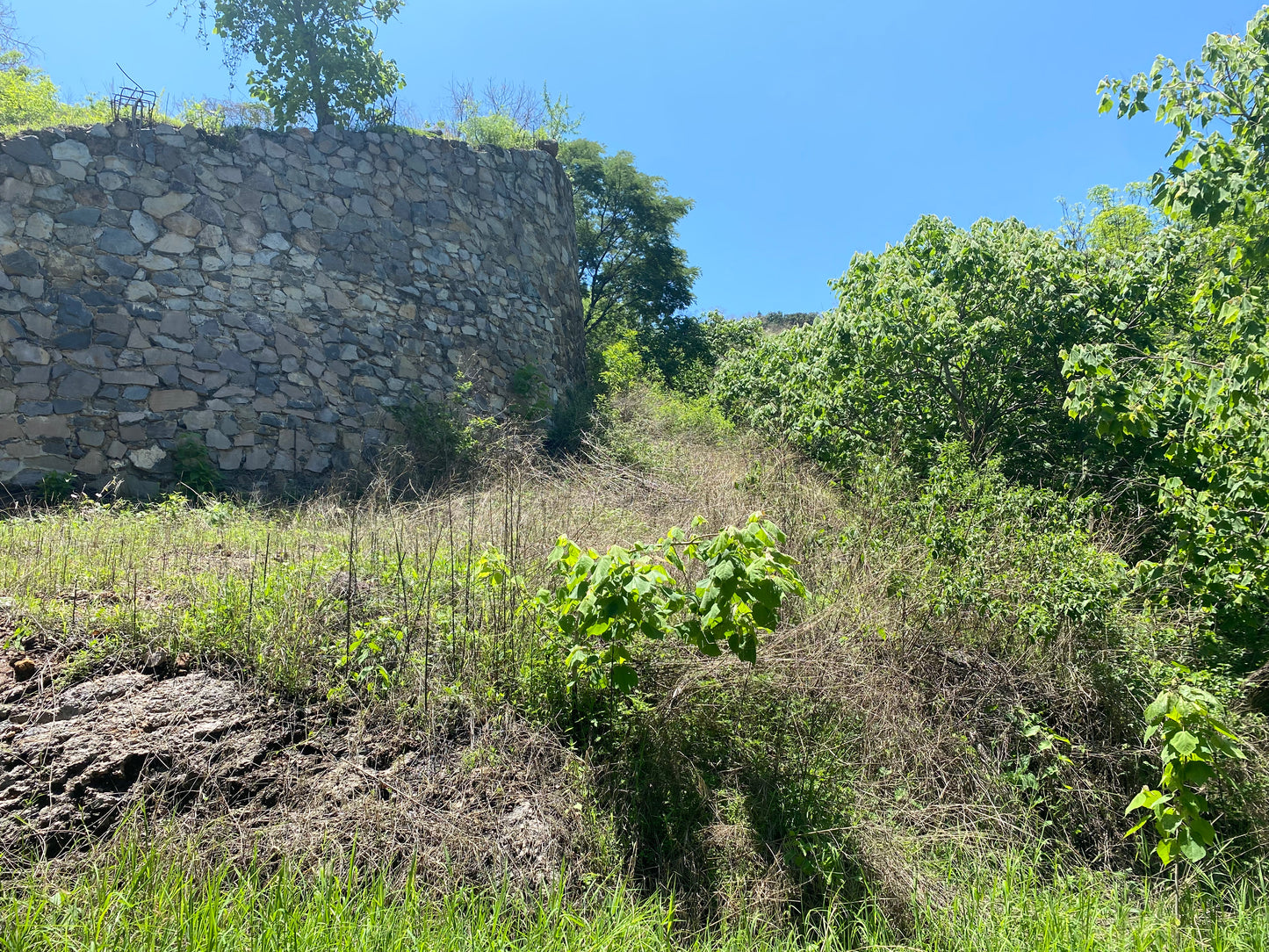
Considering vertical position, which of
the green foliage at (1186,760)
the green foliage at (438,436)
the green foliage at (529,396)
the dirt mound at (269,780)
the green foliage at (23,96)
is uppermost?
the green foliage at (23,96)

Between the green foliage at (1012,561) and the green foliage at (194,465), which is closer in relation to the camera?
the green foliage at (1012,561)

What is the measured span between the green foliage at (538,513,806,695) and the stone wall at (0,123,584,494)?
6.05m

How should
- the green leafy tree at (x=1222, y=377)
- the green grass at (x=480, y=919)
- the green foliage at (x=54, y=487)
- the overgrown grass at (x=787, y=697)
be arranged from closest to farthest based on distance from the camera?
the green grass at (x=480, y=919), the overgrown grass at (x=787, y=697), the green leafy tree at (x=1222, y=377), the green foliage at (x=54, y=487)

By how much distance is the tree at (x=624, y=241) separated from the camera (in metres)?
16.5

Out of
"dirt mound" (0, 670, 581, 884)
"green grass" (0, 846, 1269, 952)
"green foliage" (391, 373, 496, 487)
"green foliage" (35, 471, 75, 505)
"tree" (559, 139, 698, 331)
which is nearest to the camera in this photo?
"green grass" (0, 846, 1269, 952)

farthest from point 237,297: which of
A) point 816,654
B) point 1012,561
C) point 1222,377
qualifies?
point 1222,377

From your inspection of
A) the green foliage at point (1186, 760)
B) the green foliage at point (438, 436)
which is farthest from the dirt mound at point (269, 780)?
the green foliage at point (438, 436)

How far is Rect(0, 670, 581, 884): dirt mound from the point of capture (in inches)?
113

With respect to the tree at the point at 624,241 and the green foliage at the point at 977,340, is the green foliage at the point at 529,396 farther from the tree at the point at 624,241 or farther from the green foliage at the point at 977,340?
the tree at the point at 624,241

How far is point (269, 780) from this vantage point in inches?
124

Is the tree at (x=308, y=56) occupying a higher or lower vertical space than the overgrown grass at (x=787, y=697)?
higher

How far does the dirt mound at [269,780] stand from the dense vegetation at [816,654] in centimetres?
3

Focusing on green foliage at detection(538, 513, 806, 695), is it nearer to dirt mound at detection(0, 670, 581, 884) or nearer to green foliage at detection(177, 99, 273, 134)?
dirt mound at detection(0, 670, 581, 884)

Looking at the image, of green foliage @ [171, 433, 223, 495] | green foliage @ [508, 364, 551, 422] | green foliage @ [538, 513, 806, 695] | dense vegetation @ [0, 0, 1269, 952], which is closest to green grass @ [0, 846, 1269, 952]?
dense vegetation @ [0, 0, 1269, 952]
